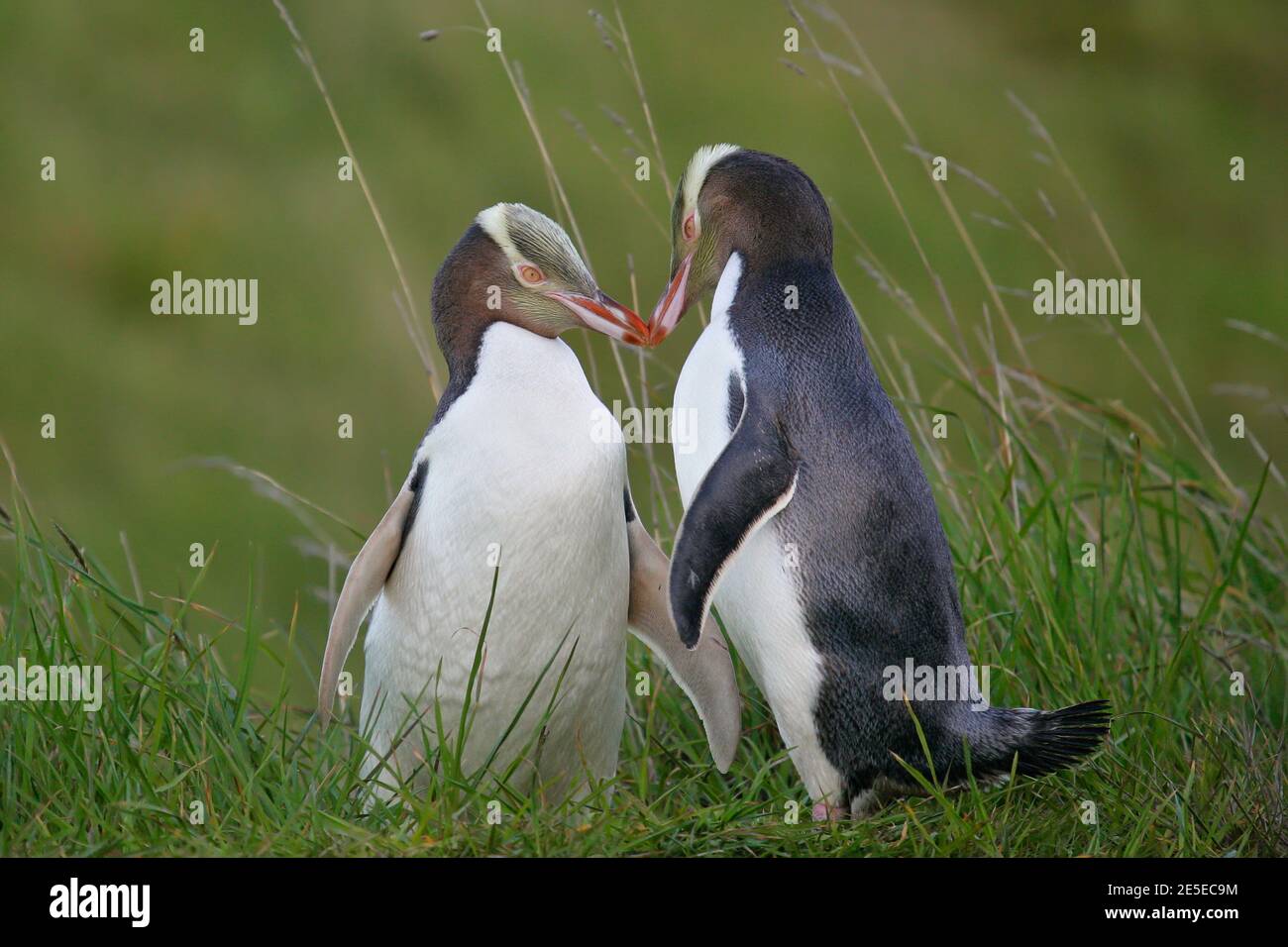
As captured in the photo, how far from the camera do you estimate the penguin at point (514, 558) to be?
7.98 ft

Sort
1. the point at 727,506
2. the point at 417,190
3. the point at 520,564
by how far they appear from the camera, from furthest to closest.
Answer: the point at 417,190 < the point at 520,564 < the point at 727,506

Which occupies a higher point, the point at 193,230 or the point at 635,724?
the point at 193,230

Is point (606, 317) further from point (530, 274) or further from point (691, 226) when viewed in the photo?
point (691, 226)

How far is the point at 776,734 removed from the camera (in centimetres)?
276

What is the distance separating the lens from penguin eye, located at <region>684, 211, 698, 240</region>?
262cm

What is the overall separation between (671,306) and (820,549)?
476mm

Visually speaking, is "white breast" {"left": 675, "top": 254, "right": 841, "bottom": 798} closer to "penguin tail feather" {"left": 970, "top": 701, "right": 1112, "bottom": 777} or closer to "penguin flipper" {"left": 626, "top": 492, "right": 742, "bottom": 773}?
"penguin flipper" {"left": 626, "top": 492, "right": 742, "bottom": 773}

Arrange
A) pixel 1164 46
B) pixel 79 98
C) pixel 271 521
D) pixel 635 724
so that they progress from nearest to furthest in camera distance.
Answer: pixel 635 724 < pixel 271 521 < pixel 79 98 < pixel 1164 46

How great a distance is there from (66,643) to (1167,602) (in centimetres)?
191

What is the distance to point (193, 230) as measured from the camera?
11094 millimetres

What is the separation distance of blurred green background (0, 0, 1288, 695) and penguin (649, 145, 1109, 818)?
5360mm

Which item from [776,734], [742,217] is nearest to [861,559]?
[776,734]
